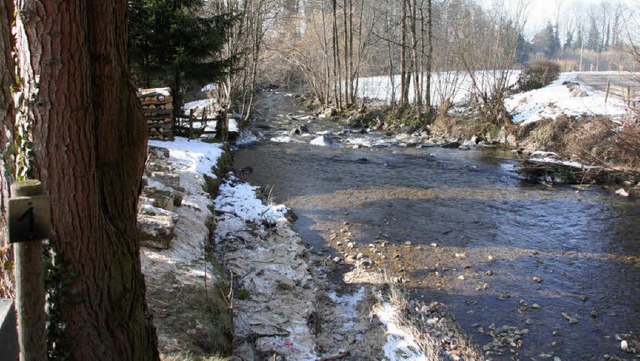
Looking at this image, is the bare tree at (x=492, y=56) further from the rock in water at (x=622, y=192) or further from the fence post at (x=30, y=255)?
the fence post at (x=30, y=255)

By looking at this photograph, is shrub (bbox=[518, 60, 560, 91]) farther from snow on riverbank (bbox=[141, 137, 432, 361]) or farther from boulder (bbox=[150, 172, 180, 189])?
boulder (bbox=[150, 172, 180, 189])

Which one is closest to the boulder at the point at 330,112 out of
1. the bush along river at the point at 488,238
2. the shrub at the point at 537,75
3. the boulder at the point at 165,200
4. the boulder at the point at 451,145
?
the boulder at the point at 451,145

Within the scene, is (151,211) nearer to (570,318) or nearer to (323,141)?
(570,318)

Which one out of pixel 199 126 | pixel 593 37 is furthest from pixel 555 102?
pixel 593 37

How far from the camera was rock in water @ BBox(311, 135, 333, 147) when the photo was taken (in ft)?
64.8

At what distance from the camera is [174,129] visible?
16125 mm

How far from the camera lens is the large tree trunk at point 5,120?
2913mm

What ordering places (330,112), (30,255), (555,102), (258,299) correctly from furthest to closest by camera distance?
(330,112) < (555,102) < (258,299) < (30,255)

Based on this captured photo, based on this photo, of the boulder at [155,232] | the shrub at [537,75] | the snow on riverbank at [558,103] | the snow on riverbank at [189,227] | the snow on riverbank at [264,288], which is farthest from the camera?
the shrub at [537,75]

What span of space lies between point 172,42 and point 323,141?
6941mm

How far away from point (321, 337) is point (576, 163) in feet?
37.0

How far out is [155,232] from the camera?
5.97 metres

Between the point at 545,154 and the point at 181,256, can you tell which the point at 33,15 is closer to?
the point at 181,256

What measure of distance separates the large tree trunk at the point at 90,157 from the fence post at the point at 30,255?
0.54m
